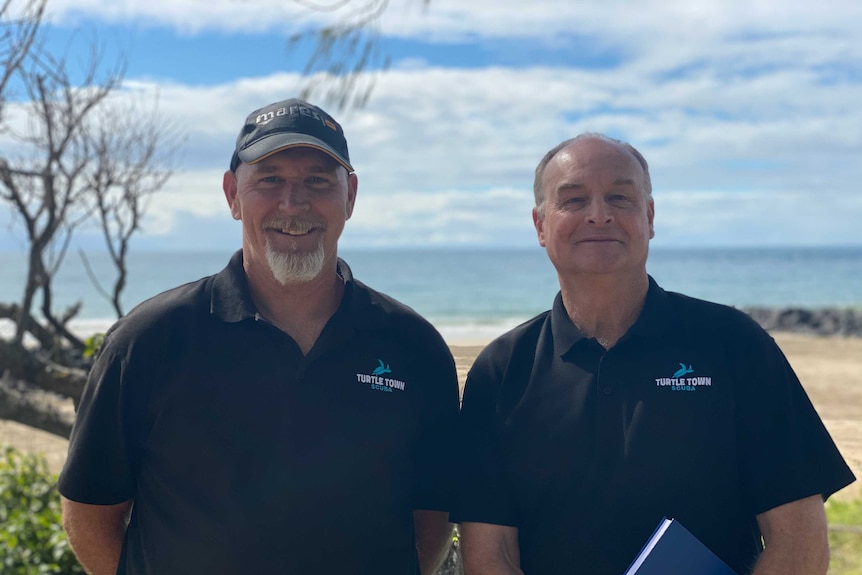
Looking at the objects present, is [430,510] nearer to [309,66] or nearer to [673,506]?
[673,506]

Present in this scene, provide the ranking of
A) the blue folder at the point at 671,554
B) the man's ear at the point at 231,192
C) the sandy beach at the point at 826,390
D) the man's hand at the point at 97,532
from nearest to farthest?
the blue folder at the point at 671,554 → the man's hand at the point at 97,532 → the man's ear at the point at 231,192 → the sandy beach at the point at 826,390

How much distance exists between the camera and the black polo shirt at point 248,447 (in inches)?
102

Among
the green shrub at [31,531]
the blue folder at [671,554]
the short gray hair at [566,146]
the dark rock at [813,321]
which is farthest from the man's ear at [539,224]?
the dark rock at [813,321]

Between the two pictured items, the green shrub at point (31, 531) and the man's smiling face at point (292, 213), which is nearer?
the man's smiling face at point (292, 213)

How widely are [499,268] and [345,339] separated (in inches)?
3020

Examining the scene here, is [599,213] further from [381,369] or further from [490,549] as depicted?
[490,549]

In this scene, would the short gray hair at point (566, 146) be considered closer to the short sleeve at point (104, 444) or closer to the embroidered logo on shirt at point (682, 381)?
the embroidered logo on shirt at point (682, 381)

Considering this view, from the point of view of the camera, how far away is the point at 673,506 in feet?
7.91

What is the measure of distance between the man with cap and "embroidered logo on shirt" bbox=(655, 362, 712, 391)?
705 mm

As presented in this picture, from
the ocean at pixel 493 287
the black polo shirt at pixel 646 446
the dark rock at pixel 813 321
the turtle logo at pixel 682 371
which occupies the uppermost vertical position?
the ocean at pixel 493 287

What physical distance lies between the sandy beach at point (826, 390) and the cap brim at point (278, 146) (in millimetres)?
1160

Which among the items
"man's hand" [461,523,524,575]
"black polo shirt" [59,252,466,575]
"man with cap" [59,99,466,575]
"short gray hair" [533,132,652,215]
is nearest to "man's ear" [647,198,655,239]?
"short gray hair" [533,132,652,215]

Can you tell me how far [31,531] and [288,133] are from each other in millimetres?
3425

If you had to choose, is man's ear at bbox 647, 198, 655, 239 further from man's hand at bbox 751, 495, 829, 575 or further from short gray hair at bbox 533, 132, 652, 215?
man's hand at bbox 751, 495, 829, 575
